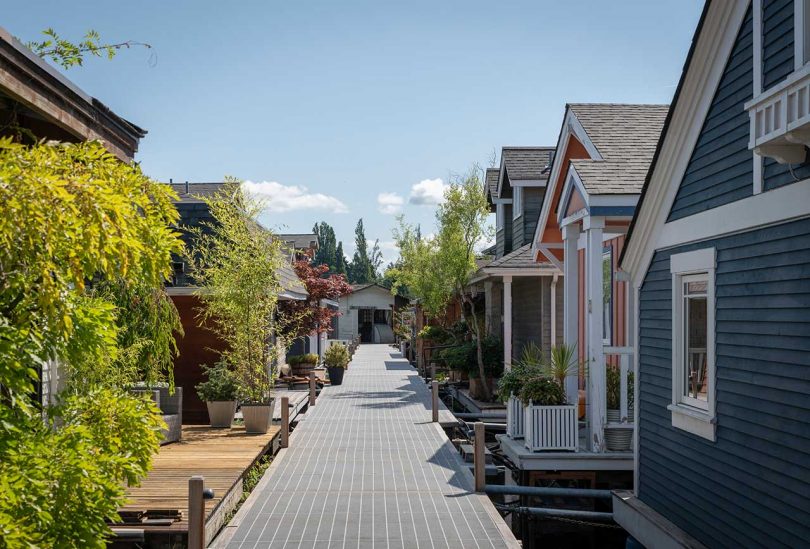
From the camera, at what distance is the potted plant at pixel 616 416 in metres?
11.8

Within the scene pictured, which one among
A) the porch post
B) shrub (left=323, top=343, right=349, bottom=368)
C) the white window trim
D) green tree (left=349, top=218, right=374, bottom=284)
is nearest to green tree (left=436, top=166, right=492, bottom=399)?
the porch post

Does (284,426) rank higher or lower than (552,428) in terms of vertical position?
lower

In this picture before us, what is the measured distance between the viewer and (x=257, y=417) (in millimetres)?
14180

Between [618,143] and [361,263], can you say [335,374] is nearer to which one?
[618,143]

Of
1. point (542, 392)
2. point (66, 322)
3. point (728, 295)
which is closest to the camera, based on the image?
point (66, 322)

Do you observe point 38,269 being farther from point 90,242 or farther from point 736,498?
point 736,498

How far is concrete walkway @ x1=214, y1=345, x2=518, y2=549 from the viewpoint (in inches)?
332

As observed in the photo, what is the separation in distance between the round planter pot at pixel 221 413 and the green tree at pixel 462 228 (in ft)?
29.6

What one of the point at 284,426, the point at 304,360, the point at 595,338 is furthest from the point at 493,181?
the point at 595,338

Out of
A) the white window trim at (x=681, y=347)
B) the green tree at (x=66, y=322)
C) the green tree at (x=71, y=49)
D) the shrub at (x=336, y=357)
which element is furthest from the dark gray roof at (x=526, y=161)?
the green tree at (x=66, y=322)

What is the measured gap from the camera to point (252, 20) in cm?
1080

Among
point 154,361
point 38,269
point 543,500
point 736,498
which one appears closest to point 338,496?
point 154,361

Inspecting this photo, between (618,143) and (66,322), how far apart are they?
1121 cm

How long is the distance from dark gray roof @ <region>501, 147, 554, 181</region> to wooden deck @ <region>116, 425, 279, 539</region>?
424 inches
